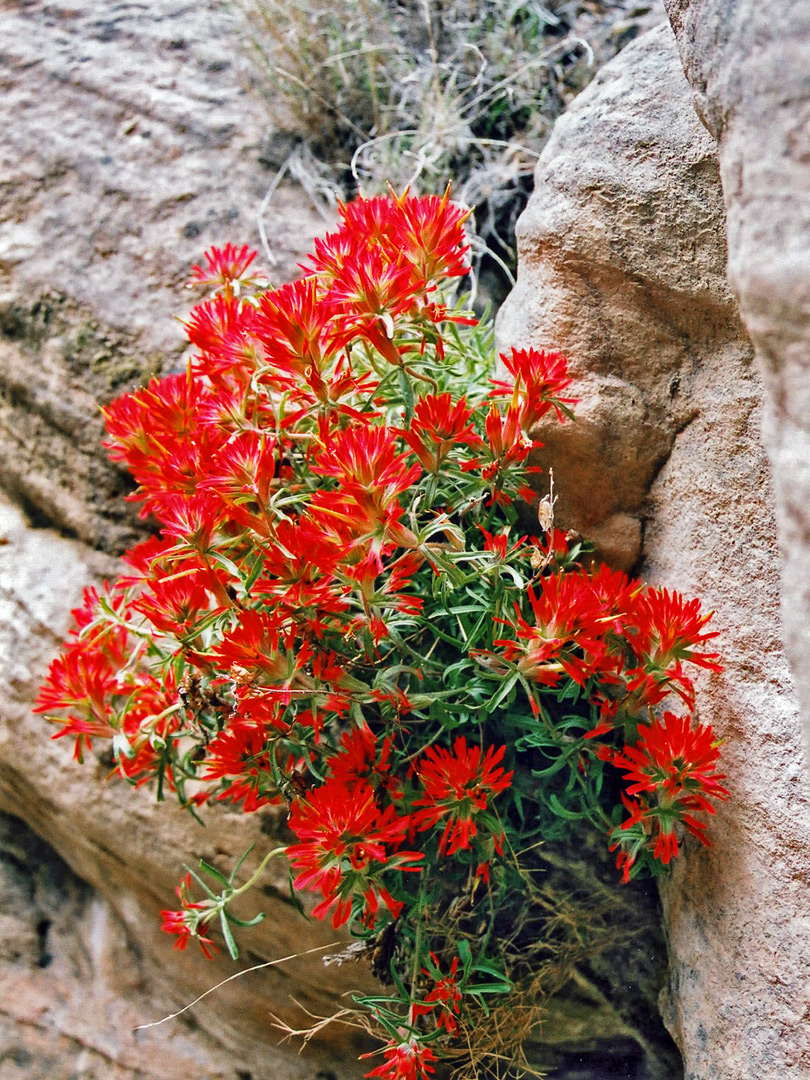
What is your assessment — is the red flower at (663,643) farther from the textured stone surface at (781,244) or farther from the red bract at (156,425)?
the red bract at (156,425)

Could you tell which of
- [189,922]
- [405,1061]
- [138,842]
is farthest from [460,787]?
[138,842]

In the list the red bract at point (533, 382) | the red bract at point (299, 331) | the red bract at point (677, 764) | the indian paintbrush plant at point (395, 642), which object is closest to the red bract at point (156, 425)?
the indian paintbrush plant at point (395, 642)

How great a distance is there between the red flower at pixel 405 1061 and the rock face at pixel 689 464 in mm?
361

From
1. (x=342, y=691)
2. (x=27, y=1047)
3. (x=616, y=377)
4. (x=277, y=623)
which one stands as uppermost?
(x=616, y=377)

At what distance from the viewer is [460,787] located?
1.14 meters

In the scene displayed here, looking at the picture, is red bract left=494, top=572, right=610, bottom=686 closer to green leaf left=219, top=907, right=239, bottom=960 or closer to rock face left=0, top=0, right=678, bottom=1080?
green leaf left=219, top=907, right=239, bottom=960

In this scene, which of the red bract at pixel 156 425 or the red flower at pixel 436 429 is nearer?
the red flower at pixel 436 429

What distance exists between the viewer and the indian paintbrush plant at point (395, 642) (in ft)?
3.68

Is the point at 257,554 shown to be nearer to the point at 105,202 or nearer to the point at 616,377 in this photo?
the point at 616,377

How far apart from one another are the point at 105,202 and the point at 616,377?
1250 millimetres

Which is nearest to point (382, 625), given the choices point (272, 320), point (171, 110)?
point (272, 320)

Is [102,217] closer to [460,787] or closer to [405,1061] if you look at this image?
[460,787]

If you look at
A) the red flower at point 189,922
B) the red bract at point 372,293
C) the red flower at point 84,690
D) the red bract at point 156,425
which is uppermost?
the red bract at point 372,293

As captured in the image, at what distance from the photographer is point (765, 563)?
116cm
